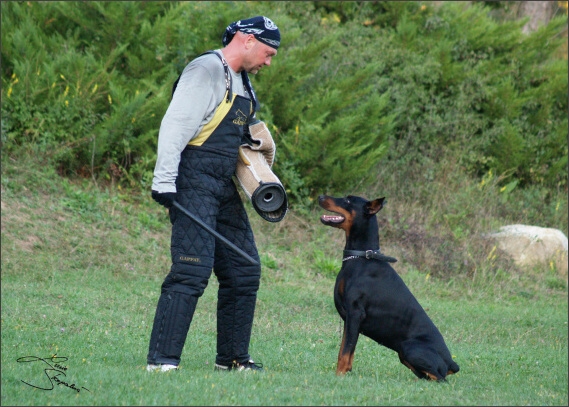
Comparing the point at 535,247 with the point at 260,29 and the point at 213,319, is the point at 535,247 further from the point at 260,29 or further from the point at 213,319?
the point at 260,29

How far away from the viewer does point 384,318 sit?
5.85 meters

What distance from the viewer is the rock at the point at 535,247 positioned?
44.6 feet

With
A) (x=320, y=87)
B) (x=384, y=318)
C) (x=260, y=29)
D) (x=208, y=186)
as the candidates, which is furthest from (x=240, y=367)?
(x=320, y=87)

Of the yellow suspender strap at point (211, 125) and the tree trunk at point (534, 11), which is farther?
the tree trunk at point (534, 11)

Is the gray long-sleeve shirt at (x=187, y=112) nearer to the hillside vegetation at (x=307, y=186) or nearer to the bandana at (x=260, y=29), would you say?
the bandana at (x=260, y=29)

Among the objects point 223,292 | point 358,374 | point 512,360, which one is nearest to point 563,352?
point 512,360

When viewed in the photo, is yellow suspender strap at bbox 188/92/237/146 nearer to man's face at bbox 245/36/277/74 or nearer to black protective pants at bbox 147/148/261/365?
black protective pants at bbox 147/148/261/365

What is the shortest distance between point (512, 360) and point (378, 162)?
768cm

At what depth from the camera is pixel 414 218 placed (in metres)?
14.0

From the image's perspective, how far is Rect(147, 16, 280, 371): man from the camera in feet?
17.5

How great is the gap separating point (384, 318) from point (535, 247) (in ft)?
28.3
